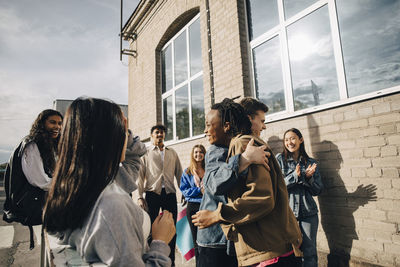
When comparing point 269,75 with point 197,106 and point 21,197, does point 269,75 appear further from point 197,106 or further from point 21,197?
point 21,197

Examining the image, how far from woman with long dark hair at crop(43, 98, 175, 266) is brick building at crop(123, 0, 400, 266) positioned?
7.88 ft

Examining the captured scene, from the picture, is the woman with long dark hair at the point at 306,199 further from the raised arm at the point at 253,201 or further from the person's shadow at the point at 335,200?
the raised arm at the point at 253,201

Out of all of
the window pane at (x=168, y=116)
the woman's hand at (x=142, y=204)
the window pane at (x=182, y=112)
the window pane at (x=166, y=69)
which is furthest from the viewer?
the window pane at (x=166, y=69)

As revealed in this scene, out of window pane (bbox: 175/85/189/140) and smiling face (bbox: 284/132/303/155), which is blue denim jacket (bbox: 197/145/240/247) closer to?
smiling face (bbox: 284/132/303/155)

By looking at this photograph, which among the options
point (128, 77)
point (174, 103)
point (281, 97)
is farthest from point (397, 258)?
point (128, 77)

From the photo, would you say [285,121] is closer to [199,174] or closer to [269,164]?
[199,174]

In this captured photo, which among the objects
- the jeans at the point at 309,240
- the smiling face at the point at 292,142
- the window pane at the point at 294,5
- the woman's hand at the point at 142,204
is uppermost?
the window pane at the point at 294,5

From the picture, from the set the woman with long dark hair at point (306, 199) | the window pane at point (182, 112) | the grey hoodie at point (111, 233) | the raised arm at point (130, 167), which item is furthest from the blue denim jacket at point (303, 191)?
the window pane at point (182, 112)

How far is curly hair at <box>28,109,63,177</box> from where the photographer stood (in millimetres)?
2346

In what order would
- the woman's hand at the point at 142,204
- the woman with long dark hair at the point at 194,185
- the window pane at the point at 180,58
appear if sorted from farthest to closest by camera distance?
the window pane at the point at 180,58 → the woman's hand at the point at 142,204 → the woman with long dark hair at the point at 194,185

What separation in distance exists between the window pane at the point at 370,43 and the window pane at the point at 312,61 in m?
0.19

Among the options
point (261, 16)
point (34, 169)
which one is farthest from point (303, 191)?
point (261, 16)

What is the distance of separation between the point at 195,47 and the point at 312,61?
3.20 metres

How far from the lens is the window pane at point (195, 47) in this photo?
578 centimetres
